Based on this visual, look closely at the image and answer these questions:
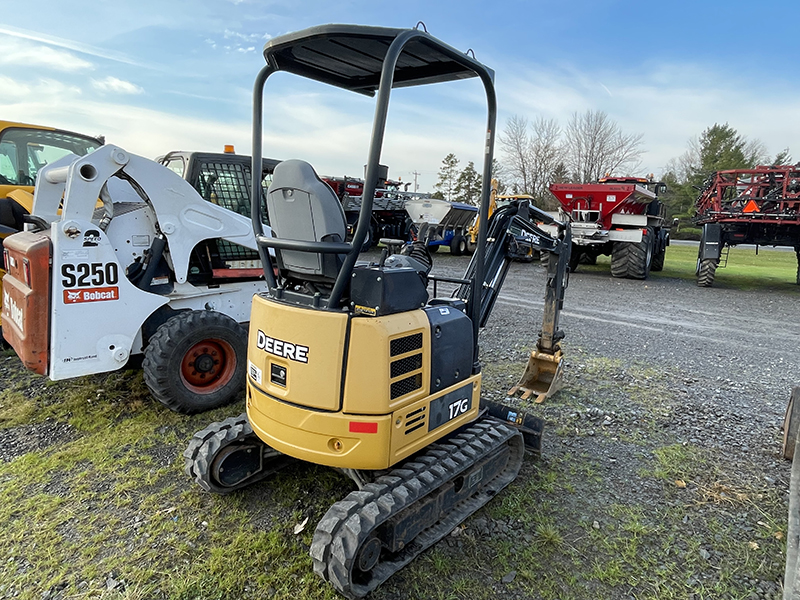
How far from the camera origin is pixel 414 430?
2.87 meters

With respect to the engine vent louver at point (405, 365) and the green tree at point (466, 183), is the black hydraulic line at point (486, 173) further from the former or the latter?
the green tree at point (466, 183)

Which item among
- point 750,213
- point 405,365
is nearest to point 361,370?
point 405,365

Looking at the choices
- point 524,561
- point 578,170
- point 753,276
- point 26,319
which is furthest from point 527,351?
point 578,170

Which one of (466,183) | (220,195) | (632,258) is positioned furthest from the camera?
(466,183)

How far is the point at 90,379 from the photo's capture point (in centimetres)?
525

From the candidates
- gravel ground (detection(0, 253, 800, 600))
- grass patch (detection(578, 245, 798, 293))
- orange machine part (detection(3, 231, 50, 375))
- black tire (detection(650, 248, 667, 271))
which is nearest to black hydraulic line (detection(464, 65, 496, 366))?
gravel ground (detection(0, 253, 800, 600))

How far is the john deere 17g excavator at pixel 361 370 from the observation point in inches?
100

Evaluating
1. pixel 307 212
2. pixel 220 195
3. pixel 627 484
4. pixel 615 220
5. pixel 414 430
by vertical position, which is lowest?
pixel 627 484

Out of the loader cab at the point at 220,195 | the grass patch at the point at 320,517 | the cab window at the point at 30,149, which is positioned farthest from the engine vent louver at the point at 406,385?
the cab window at the point at 30,149

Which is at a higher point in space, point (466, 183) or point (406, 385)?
point (466, 183)

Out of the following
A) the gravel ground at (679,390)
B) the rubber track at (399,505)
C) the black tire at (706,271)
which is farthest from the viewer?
the black tire at (706,271)

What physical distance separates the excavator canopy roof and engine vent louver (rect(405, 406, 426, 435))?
6.51 ft

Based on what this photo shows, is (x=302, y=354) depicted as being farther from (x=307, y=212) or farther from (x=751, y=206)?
(x=751, y=206)

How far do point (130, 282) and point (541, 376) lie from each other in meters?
4.10
